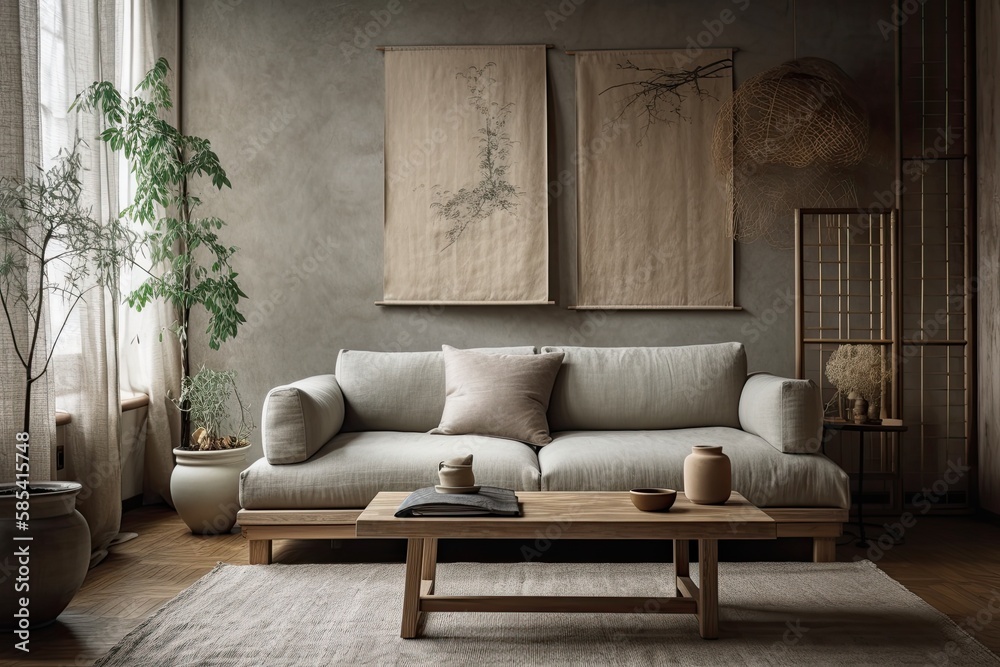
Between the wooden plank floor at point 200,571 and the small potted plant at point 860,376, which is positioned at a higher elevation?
the small potted plant at point 860,376

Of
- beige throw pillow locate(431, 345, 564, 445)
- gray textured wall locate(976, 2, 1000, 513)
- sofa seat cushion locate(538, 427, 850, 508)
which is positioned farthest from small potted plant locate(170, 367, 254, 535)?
gray textured wall locate(976, 2, 1000, 513)

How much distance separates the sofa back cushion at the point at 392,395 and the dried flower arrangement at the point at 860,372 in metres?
1.87

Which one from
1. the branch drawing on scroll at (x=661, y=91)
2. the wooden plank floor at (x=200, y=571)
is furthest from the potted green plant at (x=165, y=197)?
the branch drawing on scroll at (x=661, y=91)

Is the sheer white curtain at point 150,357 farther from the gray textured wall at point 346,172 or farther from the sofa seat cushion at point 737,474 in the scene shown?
the sofa seat cushion at point 737,474

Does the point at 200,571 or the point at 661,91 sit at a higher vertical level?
the point at 661,91

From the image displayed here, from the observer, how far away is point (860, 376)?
3.63 metres

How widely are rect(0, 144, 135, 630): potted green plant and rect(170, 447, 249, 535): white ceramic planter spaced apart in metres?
0.77

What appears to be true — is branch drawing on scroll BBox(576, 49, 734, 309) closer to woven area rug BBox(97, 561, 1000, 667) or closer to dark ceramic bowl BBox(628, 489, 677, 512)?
woven area rug BBox(97, 561, 1000, 667)

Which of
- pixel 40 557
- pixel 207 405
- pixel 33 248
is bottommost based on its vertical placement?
pixel 40 557

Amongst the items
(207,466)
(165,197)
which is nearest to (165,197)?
(165,197)

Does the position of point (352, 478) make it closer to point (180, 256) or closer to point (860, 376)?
point (180, 256)

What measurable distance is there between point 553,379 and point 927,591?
172 centimetres

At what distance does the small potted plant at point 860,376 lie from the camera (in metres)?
3.62

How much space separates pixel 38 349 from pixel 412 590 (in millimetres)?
1718
